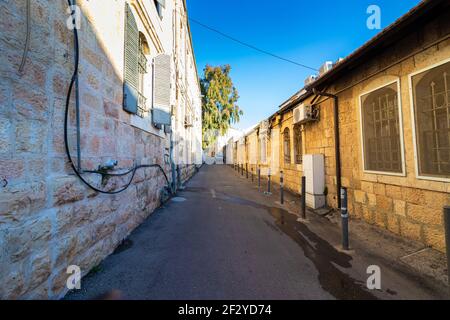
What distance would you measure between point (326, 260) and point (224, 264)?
1.49m

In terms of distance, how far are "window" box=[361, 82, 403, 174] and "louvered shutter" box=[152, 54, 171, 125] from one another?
15.9 feet

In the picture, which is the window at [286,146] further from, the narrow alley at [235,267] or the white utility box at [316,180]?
the narrow alley at [235,267]

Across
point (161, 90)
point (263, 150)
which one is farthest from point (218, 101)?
point (161, 90)

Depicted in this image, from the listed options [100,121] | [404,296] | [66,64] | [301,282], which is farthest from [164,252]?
[404,296]

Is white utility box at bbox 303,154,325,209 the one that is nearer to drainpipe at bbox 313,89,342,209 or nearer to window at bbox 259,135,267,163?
drainpipe at bbox 313,89,342,209

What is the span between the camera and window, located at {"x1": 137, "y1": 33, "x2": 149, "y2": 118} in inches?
174

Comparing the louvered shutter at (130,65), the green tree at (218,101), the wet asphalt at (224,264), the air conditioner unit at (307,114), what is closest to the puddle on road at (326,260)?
the wet asphalt at (224,264)

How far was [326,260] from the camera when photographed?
273 cm

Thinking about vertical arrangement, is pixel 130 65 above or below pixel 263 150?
above

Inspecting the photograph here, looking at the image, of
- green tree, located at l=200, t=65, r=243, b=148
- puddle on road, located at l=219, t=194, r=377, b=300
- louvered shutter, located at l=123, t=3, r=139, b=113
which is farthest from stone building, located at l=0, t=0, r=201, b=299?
green tree, located at l=200, t=65, r=243, b=148

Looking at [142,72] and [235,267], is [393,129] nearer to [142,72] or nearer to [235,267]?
[235,267]

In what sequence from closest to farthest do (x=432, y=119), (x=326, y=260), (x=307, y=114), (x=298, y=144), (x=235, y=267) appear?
(x=235, y=267), (x=326, y=260), (x=432, y=119), (x=307, y=114), (x=298, y=144)

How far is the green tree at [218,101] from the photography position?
27422 mm
